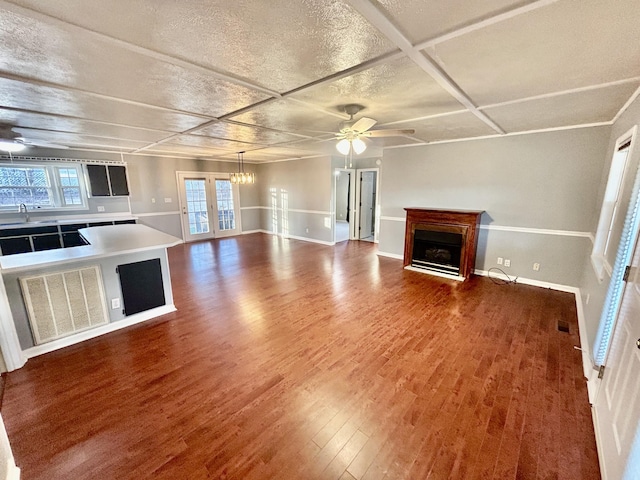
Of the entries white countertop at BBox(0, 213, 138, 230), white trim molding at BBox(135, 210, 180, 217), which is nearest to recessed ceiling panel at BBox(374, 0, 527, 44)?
white countertop at BBox(0, 213, 138, 230)

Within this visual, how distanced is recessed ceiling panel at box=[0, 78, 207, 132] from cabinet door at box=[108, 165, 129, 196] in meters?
3.49

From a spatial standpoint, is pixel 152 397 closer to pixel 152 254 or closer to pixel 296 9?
pixel 152 254

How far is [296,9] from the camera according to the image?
1.18 meters

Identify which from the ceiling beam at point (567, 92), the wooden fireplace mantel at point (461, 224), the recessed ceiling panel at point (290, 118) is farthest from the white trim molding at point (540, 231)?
the recessed ceiling panel at point (290, 118)

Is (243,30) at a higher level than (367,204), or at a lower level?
higher

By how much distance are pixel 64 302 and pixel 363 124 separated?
339 centimetres

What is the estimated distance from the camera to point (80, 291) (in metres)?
2.69

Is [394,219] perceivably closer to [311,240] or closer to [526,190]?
[526,190]

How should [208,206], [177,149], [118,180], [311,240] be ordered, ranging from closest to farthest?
[177,149], [118,180], [311,240], [208,206]

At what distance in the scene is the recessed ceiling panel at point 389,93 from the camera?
1.80 m

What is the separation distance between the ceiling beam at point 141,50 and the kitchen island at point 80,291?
200cm

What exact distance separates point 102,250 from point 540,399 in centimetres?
421

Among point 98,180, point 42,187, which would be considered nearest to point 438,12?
point 98,180

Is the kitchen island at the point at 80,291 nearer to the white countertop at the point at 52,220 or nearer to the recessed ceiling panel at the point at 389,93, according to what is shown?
the recessed ceiling panel at the point at 389,93
